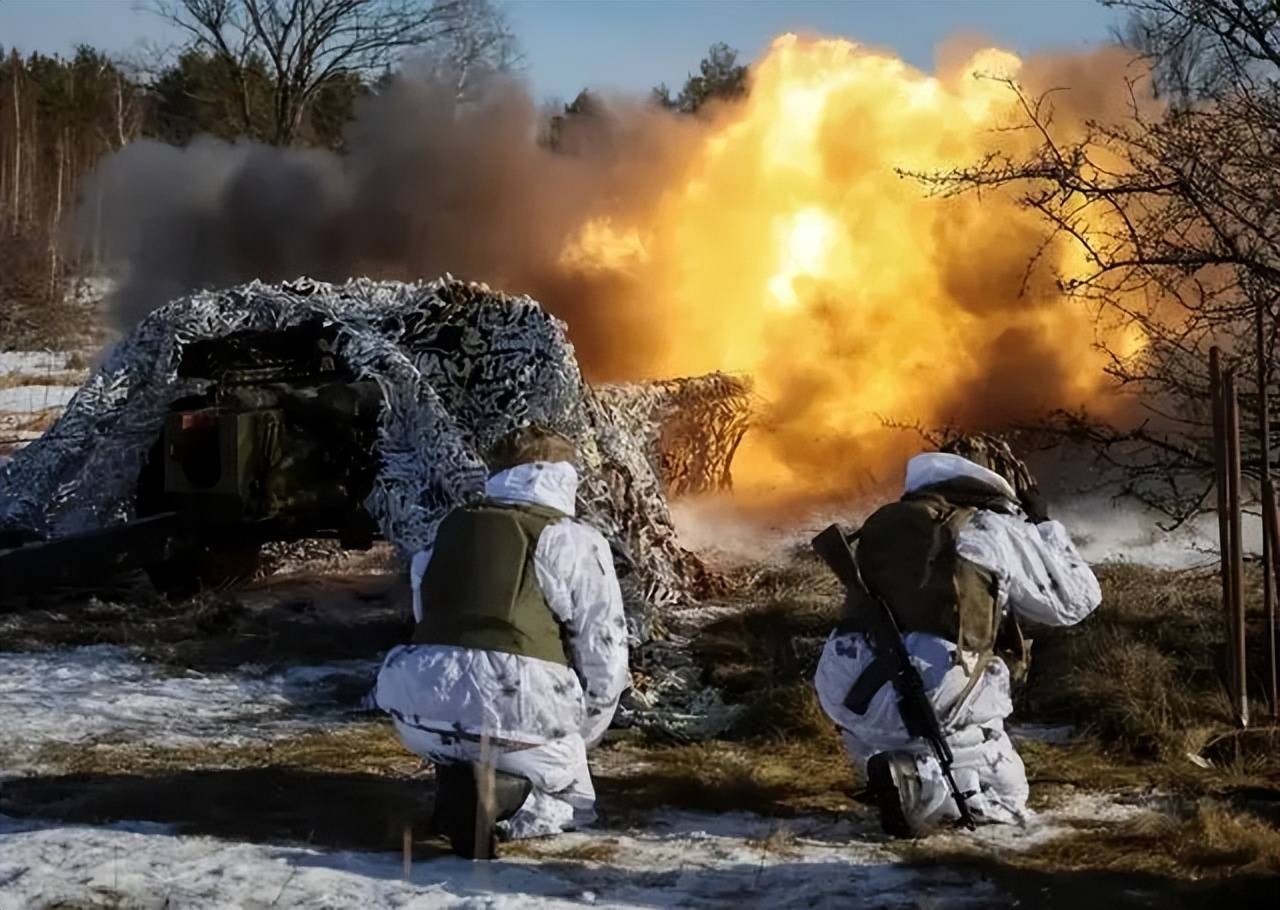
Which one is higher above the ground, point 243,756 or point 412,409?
point 412,409

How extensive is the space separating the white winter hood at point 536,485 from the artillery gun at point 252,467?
3473 mm

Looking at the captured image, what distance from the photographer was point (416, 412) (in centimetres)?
866

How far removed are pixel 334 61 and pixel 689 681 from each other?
95.2 ft

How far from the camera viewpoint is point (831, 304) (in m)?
15.5

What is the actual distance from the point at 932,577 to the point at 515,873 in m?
1.68

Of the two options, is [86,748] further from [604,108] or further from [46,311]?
[46,311]

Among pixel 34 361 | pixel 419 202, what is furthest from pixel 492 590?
pixel 34 361

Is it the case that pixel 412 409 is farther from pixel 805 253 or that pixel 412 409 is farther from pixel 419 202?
pixel 419 202

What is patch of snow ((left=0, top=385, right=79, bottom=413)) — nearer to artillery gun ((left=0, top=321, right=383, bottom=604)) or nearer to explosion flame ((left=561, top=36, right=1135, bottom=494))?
explosion flame ((left=561, top=36, right=1135, bottom=494))

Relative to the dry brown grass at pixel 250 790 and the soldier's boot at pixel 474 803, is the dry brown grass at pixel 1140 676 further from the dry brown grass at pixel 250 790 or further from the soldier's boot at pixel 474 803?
the dry brown grass at pixel 250 790

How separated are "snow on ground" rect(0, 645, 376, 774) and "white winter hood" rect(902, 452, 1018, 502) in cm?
296

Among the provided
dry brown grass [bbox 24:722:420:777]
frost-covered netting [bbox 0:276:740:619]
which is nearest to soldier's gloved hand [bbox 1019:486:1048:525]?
dry brown grass [bbox 24:722:420:777]

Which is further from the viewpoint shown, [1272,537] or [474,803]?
[1272,537]

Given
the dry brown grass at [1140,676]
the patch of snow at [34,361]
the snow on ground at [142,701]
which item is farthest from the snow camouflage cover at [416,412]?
the patch of snow at [34,361]
